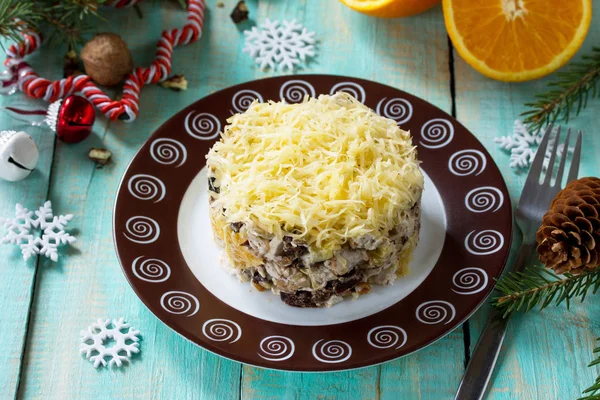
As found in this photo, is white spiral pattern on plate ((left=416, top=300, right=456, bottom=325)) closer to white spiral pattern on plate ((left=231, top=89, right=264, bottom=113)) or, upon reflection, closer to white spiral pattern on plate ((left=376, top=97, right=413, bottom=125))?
white spiral pattern on plate ((left=376, top=97, right=413, bottom=125))

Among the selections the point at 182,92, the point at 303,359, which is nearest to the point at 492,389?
the point at 303,359

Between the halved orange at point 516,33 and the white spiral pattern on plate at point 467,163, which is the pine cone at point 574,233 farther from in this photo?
the halved orange at point 516,33

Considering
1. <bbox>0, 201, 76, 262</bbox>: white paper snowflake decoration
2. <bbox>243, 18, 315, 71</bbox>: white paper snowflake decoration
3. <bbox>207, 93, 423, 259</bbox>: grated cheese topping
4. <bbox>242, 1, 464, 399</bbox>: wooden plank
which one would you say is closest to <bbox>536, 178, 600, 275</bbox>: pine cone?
<bbox>207, 93, 423, 259</bbox>: grated cheese topping

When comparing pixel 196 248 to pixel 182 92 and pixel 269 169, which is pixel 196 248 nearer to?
pixel 269 169

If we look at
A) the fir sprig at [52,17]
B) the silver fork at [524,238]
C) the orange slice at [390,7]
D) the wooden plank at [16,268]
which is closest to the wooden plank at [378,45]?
the orange slice at [390,7]

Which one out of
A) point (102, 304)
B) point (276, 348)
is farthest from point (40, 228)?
point (276, 348)
